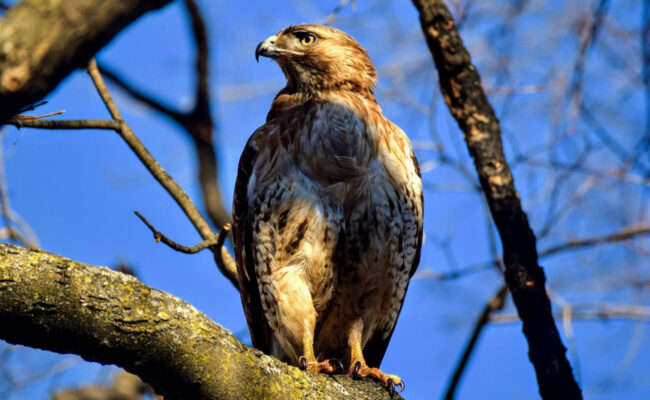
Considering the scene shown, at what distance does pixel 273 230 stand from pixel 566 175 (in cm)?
251

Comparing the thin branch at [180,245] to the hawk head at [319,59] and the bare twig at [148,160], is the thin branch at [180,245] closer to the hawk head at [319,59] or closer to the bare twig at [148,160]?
the bare twig at [148,160]

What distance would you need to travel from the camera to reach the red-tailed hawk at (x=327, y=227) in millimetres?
3697

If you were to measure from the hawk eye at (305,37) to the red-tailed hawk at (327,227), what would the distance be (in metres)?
0.46

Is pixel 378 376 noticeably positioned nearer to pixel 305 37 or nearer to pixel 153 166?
pixel 153 166

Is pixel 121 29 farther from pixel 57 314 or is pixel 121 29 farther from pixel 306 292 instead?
pixel 306 292

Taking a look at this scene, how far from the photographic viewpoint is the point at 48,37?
1.27 metres

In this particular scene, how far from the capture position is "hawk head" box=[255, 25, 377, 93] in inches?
166

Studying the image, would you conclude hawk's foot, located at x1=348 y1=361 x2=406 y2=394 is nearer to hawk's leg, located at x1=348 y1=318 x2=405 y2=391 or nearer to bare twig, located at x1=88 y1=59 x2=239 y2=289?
hawk's leg, located at x1=348 y1=318 x2=405 y2=391

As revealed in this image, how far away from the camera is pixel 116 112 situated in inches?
157

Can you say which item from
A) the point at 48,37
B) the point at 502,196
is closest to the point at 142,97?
the point at 502,196

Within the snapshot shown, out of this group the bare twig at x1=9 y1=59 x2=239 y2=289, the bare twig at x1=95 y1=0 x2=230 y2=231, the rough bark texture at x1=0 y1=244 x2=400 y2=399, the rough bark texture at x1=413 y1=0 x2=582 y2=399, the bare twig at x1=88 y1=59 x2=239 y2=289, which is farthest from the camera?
the bare twig at x1=95 y1=0 x2=230 y2=231

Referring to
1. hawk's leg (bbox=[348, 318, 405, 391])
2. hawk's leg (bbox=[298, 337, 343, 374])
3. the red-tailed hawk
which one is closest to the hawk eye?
the red-tailed hawk

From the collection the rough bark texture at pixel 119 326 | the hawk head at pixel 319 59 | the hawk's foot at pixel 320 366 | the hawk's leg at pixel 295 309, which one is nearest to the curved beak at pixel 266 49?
the hawk head at pixel 319 59

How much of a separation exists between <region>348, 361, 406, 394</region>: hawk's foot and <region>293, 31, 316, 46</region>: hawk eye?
6.44ft
